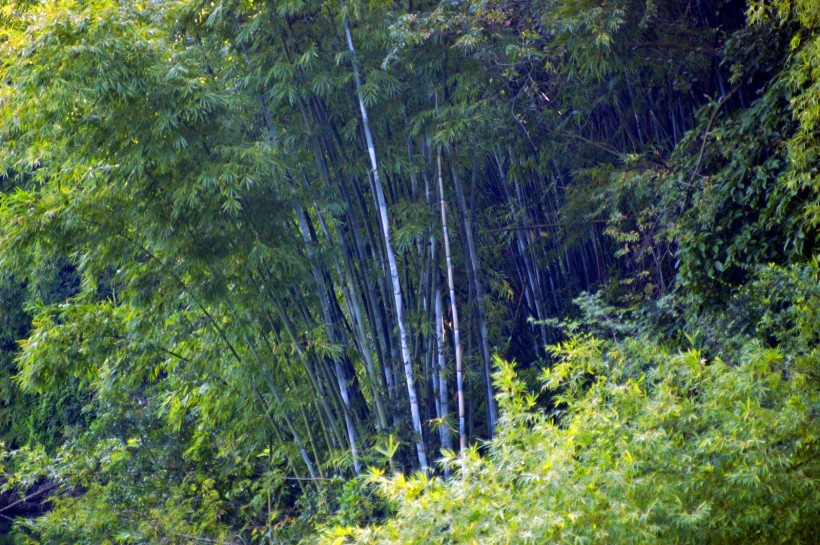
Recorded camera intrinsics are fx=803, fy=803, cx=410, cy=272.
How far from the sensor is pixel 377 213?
4.71 meters

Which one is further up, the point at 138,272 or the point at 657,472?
the point at 138,272

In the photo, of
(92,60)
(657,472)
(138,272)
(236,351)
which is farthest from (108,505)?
(657,472)

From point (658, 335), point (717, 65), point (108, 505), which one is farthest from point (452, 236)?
point (108, 505)

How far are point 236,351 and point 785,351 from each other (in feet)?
10.3

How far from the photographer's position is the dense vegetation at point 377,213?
12.5 feet

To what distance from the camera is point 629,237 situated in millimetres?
4367

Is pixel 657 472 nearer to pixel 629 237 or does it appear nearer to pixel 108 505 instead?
pixel 629 237

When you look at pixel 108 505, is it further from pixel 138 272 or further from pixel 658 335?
pixel 658 335

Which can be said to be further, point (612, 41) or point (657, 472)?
point (612, 41)

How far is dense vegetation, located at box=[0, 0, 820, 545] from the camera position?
382 cm

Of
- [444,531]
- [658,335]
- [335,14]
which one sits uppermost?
[335,14]

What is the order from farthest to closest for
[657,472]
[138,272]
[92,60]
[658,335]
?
1. [138,272]
2. [658,335]
3. [92,60]
4. [657,472]

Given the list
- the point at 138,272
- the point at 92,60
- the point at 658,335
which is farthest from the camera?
the point at 138,272

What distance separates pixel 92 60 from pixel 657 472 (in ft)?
10.1
